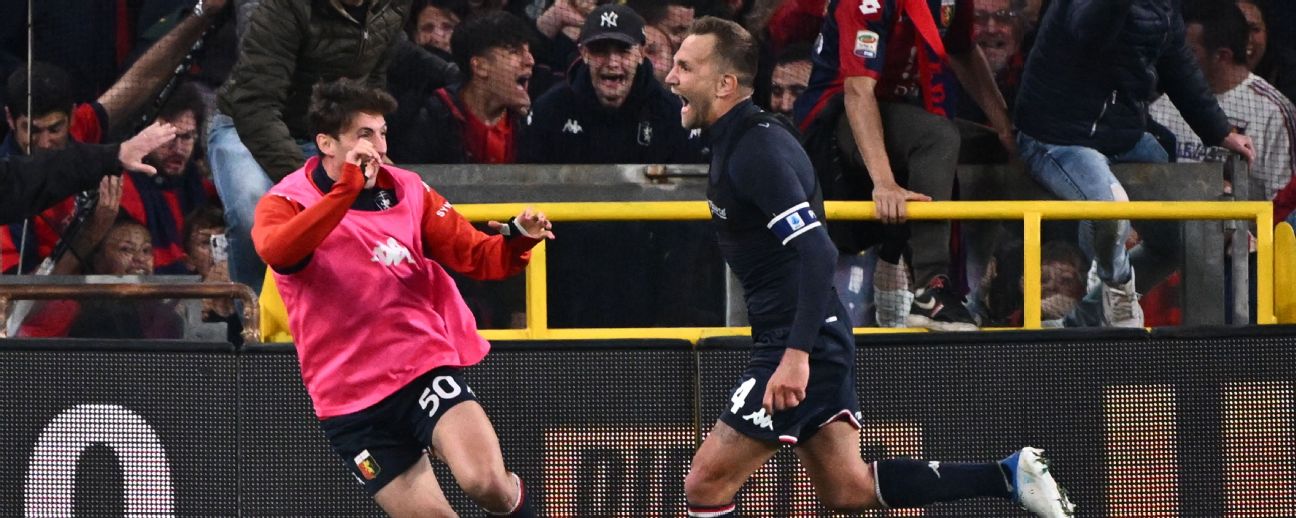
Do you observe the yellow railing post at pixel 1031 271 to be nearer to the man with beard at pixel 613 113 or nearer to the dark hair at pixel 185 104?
the man with beard at pixel 613 113

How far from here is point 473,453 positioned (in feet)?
19.9

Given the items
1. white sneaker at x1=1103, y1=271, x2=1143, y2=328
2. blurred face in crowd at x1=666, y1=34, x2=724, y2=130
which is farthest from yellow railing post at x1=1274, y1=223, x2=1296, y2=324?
blurred face in crowd at x1=666, y1=34, x2=724, y2=130

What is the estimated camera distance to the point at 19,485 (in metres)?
7.43

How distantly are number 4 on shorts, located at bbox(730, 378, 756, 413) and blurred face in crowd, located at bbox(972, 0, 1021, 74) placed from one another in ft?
12.1

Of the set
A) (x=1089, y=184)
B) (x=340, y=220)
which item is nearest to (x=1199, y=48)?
(x=1089, y=184)

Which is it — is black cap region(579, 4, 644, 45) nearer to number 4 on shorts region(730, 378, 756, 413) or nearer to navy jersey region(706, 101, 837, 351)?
navy jersey region(706, 101, 837, 351)

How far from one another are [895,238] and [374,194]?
2484 millimetres

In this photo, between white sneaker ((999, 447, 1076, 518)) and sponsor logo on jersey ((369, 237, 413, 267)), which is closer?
sponsor logo on jersey ((369, 237, 413, 267))

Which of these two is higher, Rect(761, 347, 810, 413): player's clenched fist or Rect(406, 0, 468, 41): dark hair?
Rect(406, 0, 468, 41): dark hair

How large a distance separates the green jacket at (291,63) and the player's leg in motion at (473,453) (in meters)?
2.28

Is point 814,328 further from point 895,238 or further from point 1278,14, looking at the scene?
point 1278,14

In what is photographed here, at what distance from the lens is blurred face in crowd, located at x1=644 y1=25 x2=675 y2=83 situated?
361 inches

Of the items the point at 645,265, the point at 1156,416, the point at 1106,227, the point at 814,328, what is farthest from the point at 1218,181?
the point at 814,328

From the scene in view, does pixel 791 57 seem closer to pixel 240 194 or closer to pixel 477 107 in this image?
pixel 477 107
